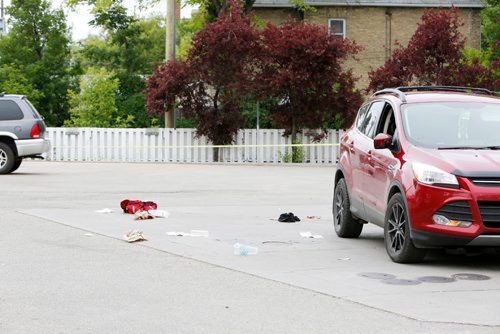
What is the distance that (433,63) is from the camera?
3700 centimetres

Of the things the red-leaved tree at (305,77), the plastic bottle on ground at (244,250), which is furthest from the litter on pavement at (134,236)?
the red-leaved tree at (305,77)

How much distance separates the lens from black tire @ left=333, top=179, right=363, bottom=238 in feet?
43.1

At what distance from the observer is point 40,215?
15.6 meters

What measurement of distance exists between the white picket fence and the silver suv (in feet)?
38.2

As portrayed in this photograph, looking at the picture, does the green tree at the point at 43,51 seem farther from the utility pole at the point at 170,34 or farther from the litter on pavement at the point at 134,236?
the litter on pavement at the point at 134,236

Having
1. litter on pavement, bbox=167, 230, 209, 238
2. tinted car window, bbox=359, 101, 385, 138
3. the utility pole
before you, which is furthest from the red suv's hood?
the utility pole

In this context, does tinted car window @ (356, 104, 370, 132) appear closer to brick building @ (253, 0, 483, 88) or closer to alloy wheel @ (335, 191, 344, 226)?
alloy wheel @ (335, 191, 344, 226)

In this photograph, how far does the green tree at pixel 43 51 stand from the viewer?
47562mm

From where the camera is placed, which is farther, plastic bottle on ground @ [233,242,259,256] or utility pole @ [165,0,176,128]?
utility pole @ [165,0,176,128]

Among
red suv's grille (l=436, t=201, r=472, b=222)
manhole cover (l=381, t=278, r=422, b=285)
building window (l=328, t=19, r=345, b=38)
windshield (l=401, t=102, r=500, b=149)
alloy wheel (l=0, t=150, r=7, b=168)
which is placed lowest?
manhole cover (l=381, t=278, r=422, b=285)

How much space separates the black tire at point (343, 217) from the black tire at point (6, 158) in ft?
46.8

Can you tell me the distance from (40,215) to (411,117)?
6.31 m

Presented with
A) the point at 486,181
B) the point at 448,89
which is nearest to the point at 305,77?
the point at 448,89

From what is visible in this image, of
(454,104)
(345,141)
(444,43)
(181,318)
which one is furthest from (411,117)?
(444,43)
